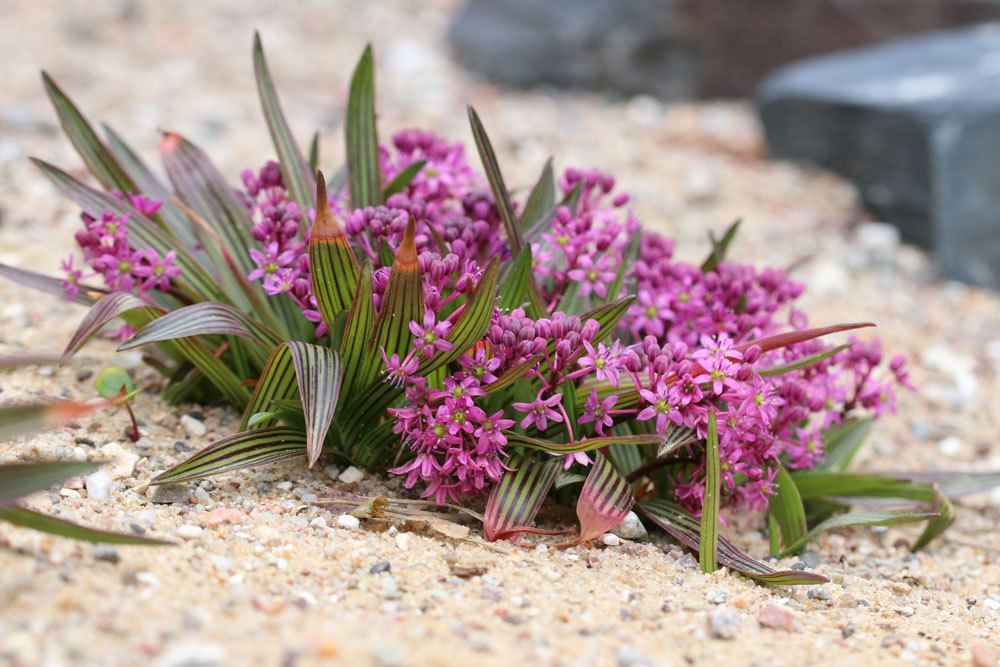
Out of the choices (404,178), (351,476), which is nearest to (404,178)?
(404,178)

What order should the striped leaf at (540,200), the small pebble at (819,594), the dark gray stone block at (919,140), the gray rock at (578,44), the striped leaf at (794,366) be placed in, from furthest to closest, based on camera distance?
the gray rock at (578,44)
the dark gray stone block at (919,140)
the striped leaf at (540,200)
the striped leaf at (794,366)
the small pebble at (819,594)

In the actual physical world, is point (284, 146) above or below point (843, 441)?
above

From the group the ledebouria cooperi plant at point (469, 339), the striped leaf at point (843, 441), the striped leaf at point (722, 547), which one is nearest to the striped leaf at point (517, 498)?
the ledebouria cooperi plant at point (469, 339)

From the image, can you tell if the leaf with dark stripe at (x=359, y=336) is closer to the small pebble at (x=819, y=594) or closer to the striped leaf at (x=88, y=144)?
the striped leaf at (x=88, y=144)

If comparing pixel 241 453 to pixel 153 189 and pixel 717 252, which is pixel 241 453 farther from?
pixel 717 252

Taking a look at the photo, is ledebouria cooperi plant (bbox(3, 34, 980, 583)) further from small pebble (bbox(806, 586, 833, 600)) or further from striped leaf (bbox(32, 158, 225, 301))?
small pebble (bbox(806, 586, 833, 600))

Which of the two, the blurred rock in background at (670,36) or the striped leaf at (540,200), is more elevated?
the blurred rock in background at (670,36)

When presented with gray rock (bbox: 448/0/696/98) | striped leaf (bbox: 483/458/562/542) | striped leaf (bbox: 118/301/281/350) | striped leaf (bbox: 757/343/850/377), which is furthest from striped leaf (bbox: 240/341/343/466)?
gray rock (bbox: 448/0/696/98)
